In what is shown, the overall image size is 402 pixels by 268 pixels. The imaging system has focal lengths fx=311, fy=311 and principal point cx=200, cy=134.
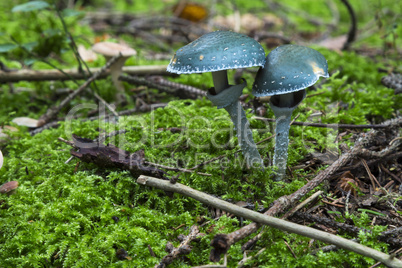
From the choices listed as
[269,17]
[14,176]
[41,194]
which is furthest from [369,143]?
[269,17]

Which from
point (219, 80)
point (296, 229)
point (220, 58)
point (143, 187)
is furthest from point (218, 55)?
point (143, 187)

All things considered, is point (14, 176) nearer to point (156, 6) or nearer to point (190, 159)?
point (190, 159)

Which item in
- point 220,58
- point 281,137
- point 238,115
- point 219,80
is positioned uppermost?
point 220,58

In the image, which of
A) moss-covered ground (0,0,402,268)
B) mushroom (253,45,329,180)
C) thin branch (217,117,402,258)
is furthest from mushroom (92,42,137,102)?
thin branch (217,117,402,258)

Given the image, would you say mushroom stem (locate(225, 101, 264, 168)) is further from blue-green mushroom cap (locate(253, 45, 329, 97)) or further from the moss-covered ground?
blue-green mushroom cap (locate(253, 45, 329, 97))

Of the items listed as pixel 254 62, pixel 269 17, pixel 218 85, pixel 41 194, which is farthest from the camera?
pixel 269 17

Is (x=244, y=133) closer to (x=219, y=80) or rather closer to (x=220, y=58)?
(x=219, y=80)

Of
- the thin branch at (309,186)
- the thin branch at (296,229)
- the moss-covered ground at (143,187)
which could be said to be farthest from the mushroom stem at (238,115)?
the thin branch at (296,229)
